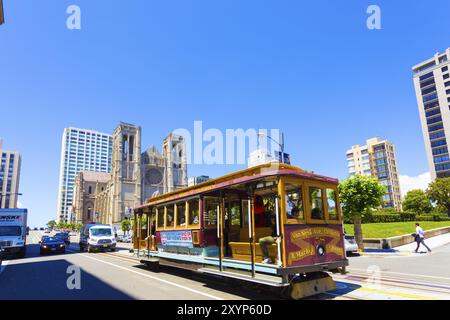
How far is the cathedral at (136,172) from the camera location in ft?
298

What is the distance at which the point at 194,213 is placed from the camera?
10.1 m

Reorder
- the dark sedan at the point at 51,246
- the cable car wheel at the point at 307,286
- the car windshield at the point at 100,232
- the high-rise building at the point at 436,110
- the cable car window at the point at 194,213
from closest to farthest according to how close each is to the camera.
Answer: the cable car wheel at the point at 307,286 < the cable car window at the point at 194,213 < the dark sedan at the point at 51,246 < the car windshield at the point at 100,232 < the high-rise building at the point at 436,110

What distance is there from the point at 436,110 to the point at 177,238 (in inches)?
4141

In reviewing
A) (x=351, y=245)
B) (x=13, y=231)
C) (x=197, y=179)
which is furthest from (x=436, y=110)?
(x=13, y=231)

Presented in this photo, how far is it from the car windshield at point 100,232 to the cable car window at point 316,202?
917 inches

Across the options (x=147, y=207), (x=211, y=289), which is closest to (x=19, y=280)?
(x=147, y=207)

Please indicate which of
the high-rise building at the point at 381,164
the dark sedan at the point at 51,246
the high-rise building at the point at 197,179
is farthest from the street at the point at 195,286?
the high-rise building at the point at 381,164

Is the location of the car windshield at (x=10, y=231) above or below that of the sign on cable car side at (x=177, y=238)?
above

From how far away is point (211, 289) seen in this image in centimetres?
870

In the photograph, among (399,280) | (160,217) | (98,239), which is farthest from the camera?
(98,239)

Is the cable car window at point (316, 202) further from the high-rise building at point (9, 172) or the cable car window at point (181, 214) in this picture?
the high-rise building at point (9, 172)

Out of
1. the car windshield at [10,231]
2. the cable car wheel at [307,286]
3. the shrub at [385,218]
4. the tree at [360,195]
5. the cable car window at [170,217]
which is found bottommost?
the cable car wheel at [307,286]

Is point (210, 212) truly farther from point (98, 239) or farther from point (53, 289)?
point (98, 239)

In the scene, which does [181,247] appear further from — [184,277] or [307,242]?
[307,242]
